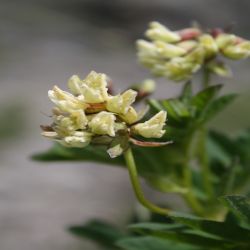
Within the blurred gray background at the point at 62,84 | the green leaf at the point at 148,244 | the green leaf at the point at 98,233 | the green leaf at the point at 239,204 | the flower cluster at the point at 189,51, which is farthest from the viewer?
the blurred gray background at the point at 62,84

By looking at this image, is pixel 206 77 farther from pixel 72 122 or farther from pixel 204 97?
pixel 72 122

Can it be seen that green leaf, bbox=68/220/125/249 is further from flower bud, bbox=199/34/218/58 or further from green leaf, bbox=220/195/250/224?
green leaf, bbox=220/195/250/224

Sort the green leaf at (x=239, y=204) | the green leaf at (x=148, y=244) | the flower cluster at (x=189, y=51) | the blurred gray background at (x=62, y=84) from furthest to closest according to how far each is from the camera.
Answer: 1. the blurred gray background at (x=62, y=84)
2. the flower cluster at (x=189, y=51)
3. the green leaf at (x=148, y=244)
4. the green leaf at (x=239, y=204)

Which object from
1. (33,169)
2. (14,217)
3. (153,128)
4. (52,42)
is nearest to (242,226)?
(153,128)

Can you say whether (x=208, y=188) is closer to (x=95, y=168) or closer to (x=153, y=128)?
(x=153, y=128)

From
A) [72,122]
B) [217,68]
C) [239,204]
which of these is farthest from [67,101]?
[217,68]

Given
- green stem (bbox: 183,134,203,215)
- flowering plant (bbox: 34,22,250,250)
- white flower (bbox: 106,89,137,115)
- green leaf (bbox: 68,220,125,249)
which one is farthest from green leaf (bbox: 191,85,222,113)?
green leaf (bbox: 68,220,125,249)

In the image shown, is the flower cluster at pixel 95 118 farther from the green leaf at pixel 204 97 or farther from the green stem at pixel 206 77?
the green stem at pixel 206 77

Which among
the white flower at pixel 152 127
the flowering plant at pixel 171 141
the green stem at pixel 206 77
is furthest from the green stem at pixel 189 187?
the white flower at pixel 152 127
